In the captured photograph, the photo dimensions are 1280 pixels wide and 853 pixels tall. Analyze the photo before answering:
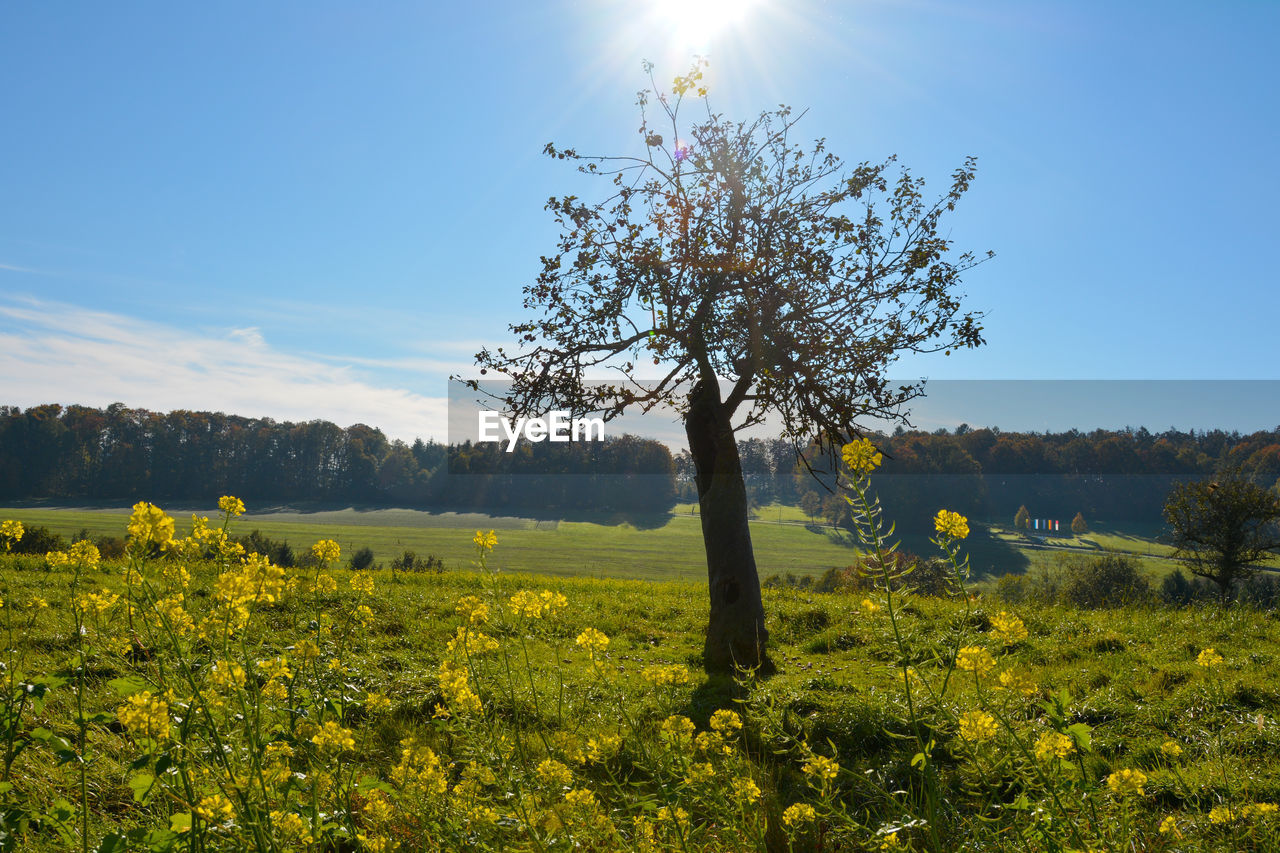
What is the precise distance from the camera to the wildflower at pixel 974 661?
2.18 m

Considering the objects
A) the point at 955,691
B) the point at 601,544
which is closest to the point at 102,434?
the point at 601,544

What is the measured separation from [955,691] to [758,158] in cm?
661

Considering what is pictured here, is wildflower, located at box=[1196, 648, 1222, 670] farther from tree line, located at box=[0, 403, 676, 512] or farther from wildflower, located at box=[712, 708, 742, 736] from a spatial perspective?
tree line, located at box=[0, 403, 676, 512]

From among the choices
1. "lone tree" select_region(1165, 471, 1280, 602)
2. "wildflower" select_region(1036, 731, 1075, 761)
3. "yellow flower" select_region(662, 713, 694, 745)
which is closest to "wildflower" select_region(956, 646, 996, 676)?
"wildflower" select_region(1036, 731, 1075, 761)

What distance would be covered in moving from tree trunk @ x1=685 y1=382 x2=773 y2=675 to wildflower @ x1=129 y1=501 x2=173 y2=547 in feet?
20.3

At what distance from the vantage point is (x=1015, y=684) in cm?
226

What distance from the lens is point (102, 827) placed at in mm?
3201

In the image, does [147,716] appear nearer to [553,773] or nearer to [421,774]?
[421,774]

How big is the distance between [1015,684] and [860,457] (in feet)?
3.30

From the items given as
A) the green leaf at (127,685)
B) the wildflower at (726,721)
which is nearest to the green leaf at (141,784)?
the green leaf at (127,685)

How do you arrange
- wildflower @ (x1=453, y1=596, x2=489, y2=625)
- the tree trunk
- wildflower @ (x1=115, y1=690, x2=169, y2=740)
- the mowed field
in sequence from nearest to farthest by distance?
wildflower @ (x1=115, y1=690, x2=169, y2=740), wildflower @ (x1=453, y1=596, x2=489, y2=625), the tree trunk, the mowed field

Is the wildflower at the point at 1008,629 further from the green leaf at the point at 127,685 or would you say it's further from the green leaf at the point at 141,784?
the green leaf at the point at 127,685

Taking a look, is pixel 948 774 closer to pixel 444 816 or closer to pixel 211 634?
pixel 444 816

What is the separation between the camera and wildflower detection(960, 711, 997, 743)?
83.9 inches
